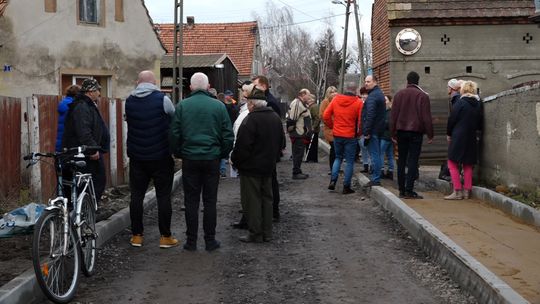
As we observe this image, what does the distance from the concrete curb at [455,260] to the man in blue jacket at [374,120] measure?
159 centimetres

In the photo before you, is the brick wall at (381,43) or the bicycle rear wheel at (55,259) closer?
the bicycle rear wheel at (55,259)

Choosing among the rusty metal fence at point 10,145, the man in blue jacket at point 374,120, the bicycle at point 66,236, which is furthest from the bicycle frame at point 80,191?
the man in blue jacket at point 374,120

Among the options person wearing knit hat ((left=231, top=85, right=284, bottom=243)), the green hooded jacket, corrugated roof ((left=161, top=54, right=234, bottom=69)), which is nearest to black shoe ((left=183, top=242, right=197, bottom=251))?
person wearing knit hat ((left=231, top=85, right=284, bottom=243))

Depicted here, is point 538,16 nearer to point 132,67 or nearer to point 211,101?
point 211,101

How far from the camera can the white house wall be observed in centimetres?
1800

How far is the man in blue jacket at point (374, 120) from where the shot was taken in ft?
34.9

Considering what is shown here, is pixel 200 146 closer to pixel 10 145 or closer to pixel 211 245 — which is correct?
pixel 211 245

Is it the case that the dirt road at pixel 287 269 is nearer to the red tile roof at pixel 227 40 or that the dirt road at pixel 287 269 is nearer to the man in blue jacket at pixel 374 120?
the man in blue jacket at pixel 374 120

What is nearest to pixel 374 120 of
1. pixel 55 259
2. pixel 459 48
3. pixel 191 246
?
pixel 191 246

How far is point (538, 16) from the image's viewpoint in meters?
9.04

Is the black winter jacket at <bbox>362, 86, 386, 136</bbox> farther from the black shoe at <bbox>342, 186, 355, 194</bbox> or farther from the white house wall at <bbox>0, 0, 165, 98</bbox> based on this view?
the white house wall at <bbox>0, 0, 165, 98</bbox>

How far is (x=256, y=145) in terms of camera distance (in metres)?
7.63

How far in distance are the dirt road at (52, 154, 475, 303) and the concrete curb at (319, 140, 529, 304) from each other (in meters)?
0.11

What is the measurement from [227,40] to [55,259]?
4233 centimetres
